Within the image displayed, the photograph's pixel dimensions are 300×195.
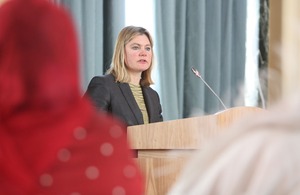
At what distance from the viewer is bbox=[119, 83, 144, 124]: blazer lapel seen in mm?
2184

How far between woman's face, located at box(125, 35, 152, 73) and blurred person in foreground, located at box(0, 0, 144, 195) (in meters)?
2.03

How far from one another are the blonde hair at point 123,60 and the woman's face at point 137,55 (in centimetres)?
2

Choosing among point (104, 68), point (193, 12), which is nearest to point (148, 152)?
point (104, 68)

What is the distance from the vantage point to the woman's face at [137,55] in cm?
232

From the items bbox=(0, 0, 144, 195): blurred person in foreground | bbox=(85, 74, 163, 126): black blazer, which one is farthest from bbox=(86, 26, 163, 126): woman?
bbox=(0, 0, 144, 195): blurred person in foreground

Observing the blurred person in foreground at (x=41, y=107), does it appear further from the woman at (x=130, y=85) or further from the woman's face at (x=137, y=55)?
the woman's face at (x=137, y=55)

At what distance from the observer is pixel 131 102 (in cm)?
219

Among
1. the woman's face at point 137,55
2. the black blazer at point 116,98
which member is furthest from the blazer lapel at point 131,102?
the woman's face at point 137,55

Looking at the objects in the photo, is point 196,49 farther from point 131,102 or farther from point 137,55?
point 131,102

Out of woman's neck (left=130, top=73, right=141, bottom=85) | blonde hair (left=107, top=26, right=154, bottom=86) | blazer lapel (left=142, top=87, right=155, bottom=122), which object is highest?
blonde hair (left=107, top=26, right=154, bottom=86)

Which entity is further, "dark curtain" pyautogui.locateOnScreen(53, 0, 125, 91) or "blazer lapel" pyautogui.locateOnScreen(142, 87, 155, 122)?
"dark curtain" pyautogui.locateOnScreen(53, 0, 125, 91)

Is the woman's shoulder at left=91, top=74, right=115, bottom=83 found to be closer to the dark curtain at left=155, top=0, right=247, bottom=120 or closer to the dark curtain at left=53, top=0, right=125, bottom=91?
the dark curtain at left=53, top=0, right=125, bottom=91

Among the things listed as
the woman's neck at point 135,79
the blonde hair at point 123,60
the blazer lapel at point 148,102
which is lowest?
the blazer lapel at point 148,102

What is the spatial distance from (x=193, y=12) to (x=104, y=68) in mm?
596
